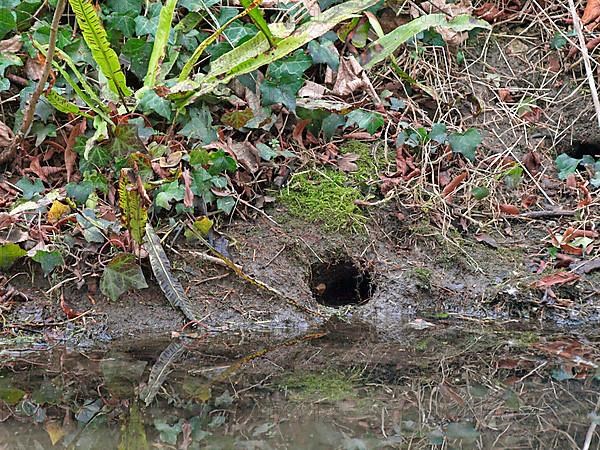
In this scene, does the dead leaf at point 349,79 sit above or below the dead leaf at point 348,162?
above

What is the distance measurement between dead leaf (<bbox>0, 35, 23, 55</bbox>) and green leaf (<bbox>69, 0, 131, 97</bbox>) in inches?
15.2

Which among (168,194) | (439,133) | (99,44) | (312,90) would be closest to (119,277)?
(168,194)

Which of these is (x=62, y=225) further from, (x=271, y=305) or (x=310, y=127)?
(x=310, y=127)

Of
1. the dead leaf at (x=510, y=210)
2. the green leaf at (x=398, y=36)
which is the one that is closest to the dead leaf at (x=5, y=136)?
the green leaf at (x=398, y=36)

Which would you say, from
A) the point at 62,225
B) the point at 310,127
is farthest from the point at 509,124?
the point at 62,225

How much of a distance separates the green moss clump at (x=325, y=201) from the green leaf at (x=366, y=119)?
0.77ft

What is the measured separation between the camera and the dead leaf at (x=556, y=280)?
288 centimetres

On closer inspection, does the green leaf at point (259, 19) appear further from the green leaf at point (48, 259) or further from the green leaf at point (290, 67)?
the green leaf at point (48, 259)

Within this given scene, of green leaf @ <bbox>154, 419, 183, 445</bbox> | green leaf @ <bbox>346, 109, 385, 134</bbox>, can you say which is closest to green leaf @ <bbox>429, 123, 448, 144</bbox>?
green leaf @ <bbox>346, 109, 385, 134</bbox>

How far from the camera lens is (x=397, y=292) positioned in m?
2.94

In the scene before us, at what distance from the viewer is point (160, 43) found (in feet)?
10.1

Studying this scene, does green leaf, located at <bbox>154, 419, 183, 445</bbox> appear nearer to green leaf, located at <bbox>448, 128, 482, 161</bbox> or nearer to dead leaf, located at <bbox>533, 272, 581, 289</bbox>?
dead leaf, located at <bbox>533, 272, 581, 289</bbox>

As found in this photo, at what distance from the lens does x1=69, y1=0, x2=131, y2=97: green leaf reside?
2.77 m

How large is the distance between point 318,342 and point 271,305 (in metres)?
0.31
